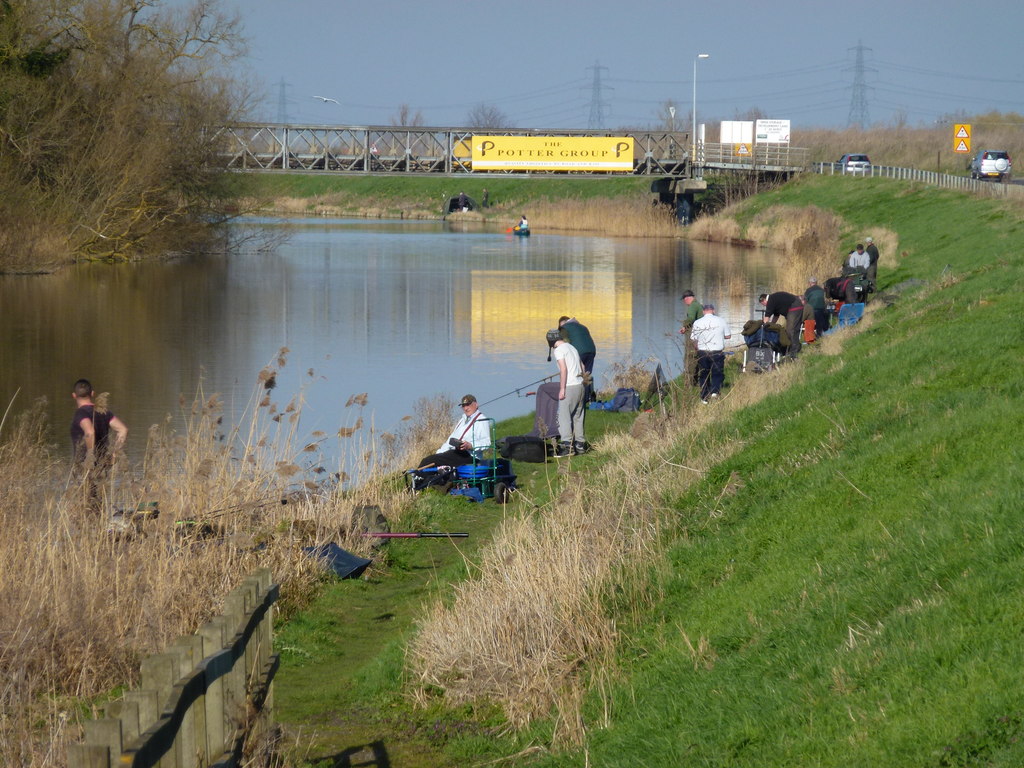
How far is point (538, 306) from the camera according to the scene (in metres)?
A: 38.9

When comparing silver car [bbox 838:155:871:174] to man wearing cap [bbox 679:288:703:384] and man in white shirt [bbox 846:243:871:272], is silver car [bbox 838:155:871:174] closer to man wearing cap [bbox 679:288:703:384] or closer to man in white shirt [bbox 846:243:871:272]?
man in white shirt [bbox 846:243:871:272]

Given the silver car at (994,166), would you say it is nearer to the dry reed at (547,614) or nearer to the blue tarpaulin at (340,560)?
the blue tarpaulin at (340,560)

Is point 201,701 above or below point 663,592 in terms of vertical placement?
above

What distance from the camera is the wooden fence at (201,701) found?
3.83 m

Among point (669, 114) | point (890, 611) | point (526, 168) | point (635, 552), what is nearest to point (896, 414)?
point (635, 552)

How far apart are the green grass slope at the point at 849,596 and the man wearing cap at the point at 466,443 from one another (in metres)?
3.56

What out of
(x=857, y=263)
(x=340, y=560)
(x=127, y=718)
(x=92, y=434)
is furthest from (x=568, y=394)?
(x=857, y=263)

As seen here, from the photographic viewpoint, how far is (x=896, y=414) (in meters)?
10.3

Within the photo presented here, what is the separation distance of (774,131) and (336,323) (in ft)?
170

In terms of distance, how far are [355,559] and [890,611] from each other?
20.1 feet

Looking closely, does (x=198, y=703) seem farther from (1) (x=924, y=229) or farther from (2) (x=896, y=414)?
(1) (x=924, y=229)

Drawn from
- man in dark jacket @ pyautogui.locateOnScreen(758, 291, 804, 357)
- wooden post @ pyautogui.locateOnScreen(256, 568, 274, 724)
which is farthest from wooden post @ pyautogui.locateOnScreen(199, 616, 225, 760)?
man in dark jacket @ pyautogui.locateOnScreen(758, 291, 804, 357)

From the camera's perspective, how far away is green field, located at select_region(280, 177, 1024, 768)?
202 inches

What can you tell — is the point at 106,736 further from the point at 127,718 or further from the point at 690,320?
the point at 690,320
